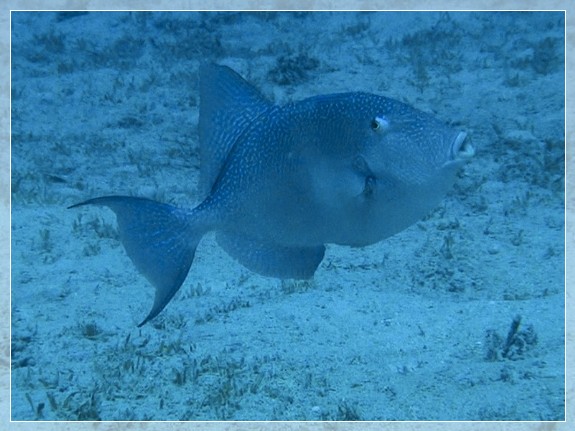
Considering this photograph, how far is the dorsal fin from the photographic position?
269cm

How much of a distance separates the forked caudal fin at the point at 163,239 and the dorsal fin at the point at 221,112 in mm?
213

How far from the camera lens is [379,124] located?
2305mm

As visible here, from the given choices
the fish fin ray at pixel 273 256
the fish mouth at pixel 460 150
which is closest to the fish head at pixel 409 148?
the fish mouth at pixel 460 150

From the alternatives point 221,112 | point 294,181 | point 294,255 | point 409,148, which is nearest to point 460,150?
point 409,148

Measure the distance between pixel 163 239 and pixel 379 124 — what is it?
1.04 meters

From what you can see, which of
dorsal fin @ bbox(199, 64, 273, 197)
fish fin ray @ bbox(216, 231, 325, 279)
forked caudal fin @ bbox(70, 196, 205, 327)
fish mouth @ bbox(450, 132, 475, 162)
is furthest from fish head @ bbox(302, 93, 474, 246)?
forked caudal fin @ bbox(70, 196, 205, 327)

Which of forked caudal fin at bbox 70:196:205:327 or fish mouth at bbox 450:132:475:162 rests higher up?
fish mouth at bbox 450:132:475:162

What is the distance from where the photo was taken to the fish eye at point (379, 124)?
7.56 ft

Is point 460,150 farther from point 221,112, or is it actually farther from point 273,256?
point 221,112

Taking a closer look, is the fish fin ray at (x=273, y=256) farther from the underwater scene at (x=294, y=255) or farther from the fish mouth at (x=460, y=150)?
the fish mouth at (x=460, y=150)

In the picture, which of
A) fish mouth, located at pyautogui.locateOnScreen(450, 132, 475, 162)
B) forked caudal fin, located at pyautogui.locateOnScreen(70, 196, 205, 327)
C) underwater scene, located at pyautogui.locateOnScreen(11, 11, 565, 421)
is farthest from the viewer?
forked caudal fin, located at pyautogui.locateOnScreen(70, 196, 205, 327)

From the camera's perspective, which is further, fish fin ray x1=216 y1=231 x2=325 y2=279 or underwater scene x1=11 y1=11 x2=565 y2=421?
fish fin ray x1=216 y1=231 x2=325 y2=279

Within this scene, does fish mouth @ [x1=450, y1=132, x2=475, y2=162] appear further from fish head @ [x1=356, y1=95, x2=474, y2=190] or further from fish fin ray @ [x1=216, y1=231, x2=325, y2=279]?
fish fin ray @ [x1=216, y1=231, x2=325, y2=279]

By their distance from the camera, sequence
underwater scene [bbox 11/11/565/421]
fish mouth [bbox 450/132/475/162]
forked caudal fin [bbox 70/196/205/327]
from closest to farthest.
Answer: fish mouth [bbox 450/132/475/162], underwater scene [bbox 11/11/565/421], forked caudal fin [bbox 70/196/205/327]
